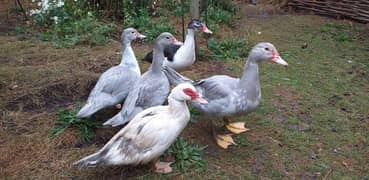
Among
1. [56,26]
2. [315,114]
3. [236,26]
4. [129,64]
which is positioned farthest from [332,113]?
[56,26]

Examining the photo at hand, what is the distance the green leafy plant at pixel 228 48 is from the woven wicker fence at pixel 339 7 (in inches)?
126

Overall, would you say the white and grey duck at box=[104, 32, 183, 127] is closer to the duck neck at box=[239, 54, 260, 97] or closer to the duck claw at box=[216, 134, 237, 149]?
the duck claw at box=[216, 134, 237, 149]

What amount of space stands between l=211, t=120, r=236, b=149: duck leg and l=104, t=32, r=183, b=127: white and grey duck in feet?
1.90

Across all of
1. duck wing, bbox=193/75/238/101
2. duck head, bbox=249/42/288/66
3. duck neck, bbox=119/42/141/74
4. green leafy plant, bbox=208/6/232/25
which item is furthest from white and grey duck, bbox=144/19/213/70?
green leafy plant, bbox=208/6/232/25

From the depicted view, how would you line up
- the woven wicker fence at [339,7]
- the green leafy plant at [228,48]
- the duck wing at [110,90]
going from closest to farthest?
the duck wing at [110,90] < the green leafy plant at [228,48] < the woven wicker fence at [339,7]

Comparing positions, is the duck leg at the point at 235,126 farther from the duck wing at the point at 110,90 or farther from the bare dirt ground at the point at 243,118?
the duck wing at the point at 110,90

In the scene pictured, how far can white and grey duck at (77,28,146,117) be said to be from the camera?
363cm

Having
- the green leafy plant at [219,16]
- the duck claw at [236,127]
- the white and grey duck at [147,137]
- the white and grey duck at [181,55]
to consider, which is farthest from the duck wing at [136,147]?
the green leafy plant at [219,16]

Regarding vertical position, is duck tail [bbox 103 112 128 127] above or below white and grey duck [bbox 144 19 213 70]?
below

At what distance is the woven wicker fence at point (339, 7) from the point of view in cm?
824

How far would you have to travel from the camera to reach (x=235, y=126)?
397 centimetres

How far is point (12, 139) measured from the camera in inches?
148

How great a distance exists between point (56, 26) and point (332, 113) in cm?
498

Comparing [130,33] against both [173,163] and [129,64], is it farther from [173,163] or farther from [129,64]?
[173,163]
